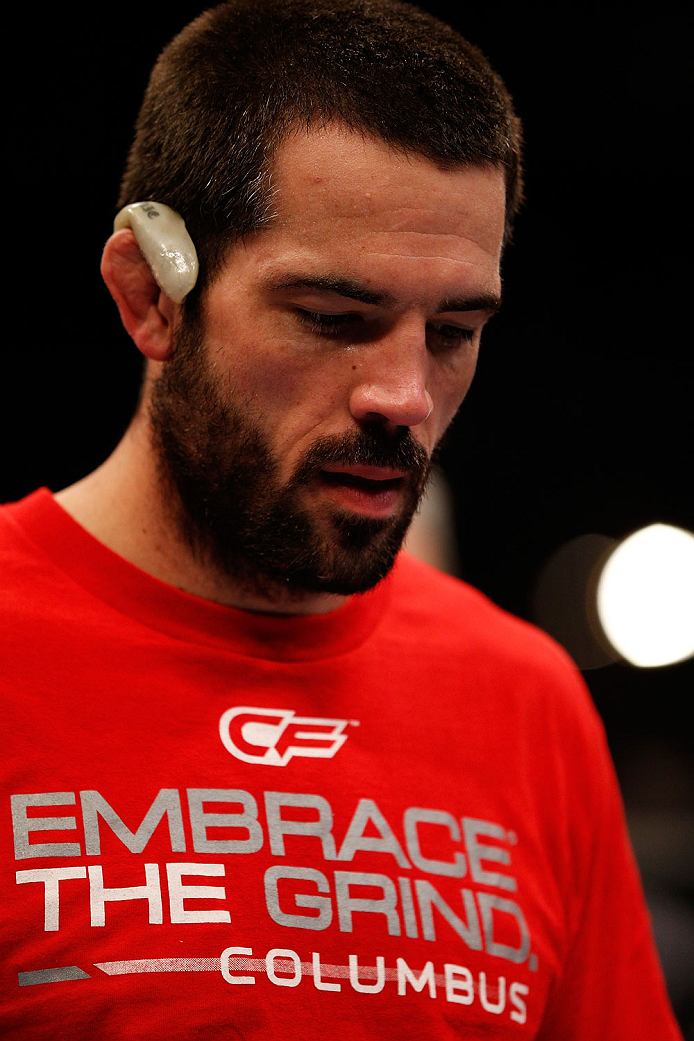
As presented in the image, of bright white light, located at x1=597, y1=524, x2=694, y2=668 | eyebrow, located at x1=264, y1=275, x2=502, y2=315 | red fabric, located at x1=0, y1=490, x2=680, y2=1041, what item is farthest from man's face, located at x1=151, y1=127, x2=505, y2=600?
bright white light, located at x1=597, y1=524, x2=694, y2=668

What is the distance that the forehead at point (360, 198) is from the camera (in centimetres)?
102

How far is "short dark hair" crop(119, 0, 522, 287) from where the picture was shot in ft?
3.47

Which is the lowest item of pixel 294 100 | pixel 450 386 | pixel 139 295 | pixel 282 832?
pixel 282 832

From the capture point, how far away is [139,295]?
115 cm

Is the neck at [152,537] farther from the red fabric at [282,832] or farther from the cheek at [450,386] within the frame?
the cheek at [450,386]

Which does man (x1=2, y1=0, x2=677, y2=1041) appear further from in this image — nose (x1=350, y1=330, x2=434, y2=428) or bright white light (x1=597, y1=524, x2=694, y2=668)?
bright white light (x1=597, y1=524, x2=694, y2=668)

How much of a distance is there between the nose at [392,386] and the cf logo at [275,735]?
33 cm

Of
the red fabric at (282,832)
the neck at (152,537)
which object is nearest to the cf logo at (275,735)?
the red fabric at (282,832)

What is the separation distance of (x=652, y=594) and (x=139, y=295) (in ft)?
12.6

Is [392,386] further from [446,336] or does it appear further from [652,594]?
[652,594]

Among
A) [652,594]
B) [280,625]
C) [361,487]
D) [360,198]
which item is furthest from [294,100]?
[652,594]

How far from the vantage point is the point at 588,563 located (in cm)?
519

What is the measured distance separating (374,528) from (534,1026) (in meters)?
0.57

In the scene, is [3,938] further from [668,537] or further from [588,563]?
[588,563]
